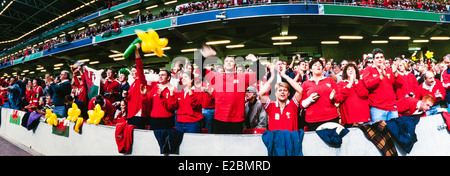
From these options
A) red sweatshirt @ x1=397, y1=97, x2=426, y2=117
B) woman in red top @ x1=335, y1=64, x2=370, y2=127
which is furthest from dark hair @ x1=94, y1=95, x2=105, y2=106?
red sweatshirt @ x1=397, y1=97, x2=426, y2=117

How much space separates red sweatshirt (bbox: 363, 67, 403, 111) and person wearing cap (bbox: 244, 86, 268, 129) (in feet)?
5.25

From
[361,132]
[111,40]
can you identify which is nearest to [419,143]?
[361,132]

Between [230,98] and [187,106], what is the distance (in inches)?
29.6

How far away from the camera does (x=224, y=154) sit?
7.73ft

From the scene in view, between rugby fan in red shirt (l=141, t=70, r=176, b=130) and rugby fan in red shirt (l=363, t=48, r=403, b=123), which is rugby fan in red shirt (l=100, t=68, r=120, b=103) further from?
rugby fan in red shirt (l=363, t=48, r=403, b=123)

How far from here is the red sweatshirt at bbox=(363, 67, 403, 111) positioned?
2861 mm

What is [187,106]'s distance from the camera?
3059 millimetres

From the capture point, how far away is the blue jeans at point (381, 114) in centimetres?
284

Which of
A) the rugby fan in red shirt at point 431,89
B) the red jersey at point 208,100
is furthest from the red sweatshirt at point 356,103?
the rugby fan in red shirt at point 431,89

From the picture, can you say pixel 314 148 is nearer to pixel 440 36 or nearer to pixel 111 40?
pixel 111 40

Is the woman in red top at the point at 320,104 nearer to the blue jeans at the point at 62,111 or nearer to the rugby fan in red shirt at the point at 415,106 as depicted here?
the rugby fan in red shirt at the point at 415,106

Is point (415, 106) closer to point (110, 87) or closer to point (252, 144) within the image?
point (252, 144)

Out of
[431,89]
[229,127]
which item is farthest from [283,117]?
[431,89]

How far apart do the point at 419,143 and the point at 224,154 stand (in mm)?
2271
